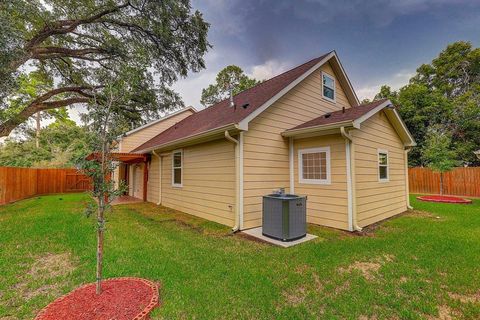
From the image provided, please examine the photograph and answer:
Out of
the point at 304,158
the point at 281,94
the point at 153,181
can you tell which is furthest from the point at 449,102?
the point at 153,181

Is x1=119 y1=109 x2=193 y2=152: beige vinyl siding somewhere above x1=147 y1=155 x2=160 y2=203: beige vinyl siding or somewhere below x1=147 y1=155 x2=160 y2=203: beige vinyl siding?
above

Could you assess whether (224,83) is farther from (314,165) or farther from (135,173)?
(314,165)

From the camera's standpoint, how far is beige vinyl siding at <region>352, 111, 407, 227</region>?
6.33 m

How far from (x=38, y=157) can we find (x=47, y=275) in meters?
24.8

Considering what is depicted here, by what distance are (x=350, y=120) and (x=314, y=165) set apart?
5.62 feet

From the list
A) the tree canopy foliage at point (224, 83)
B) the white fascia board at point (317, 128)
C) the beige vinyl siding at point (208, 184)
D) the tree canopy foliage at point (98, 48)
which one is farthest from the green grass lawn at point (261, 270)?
the tree canopy foliage at point (224, 83)

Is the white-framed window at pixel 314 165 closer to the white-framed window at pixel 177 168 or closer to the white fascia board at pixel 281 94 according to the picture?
the white fascia board at pixel 281 94

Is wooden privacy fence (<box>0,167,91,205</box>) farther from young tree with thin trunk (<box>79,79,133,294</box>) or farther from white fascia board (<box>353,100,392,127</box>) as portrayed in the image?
white fascia board (<box>353,100,392,127</box>)

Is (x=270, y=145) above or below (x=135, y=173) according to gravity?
above

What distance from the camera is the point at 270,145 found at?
676cm

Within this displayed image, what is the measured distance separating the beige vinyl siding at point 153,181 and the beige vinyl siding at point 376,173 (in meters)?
8.47

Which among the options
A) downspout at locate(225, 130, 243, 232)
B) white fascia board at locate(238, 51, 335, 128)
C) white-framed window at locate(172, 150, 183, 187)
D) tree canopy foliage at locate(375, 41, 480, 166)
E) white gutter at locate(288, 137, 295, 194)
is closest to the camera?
white fascia board at locate(238, 51, 335, 128)

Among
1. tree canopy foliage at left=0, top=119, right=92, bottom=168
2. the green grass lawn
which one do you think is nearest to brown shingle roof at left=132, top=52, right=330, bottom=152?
the green grass lawn

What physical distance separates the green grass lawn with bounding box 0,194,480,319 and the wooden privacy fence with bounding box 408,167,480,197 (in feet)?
29.3
